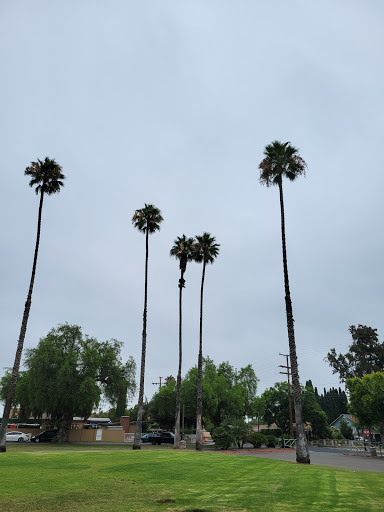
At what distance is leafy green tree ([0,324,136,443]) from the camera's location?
41.0m

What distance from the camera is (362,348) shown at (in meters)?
71.4

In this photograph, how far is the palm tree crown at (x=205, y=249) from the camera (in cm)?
4397

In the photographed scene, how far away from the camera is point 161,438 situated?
162 ft

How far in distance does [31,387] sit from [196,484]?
33.4 metres

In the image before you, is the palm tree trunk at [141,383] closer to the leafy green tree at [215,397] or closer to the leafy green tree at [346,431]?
the leafy green tree at [215,397]

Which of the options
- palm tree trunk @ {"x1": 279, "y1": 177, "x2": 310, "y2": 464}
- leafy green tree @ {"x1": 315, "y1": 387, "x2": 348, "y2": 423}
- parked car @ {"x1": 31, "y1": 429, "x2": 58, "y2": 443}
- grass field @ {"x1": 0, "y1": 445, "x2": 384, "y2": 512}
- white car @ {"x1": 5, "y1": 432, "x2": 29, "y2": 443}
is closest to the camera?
grass field @ {"x1": 0, "y1": 445, "x2": 384, "y2": 512}

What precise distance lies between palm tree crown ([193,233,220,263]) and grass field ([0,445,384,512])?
90.6 feet

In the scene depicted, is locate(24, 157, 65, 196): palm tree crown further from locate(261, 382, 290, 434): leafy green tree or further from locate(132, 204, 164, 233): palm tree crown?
locate(261, 382, 290, 434): leafy green tree

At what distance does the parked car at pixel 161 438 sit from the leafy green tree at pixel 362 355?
1466 inches

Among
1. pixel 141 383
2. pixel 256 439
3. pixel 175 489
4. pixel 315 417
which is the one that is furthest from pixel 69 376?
pixel 315 417

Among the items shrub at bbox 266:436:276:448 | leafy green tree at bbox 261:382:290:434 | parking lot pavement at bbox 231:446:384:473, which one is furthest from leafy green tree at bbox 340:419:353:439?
parking lot pavement at bbox 231:446:384:473

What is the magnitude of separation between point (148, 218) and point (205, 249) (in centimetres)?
705

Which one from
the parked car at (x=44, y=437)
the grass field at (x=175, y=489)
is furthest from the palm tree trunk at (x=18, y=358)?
the parked car at (x=44, y=437)

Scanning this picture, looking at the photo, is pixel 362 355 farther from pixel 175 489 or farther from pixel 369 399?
pixel 175 489
